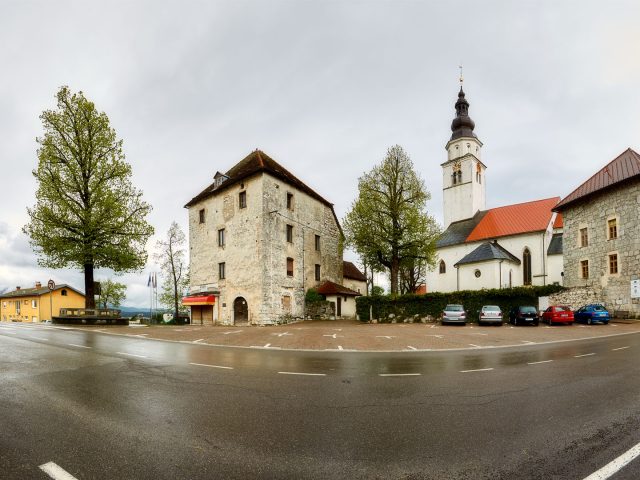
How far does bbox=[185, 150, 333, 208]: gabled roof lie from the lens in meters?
32.1

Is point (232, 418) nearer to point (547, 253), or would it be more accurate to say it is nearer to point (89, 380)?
point (89, 380)

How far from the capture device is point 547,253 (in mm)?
39781

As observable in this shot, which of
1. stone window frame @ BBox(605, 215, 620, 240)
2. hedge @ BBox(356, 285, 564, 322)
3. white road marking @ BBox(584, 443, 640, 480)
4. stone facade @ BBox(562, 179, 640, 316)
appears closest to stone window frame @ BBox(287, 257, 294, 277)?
hedge @ BBox(356, 285, 564, 322)

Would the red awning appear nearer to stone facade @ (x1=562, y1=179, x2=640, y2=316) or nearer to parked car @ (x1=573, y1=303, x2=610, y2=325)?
parked car @ (x1=573, y1=303, x2=610, y2=325)

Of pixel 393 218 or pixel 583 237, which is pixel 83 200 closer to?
pixel 393 218

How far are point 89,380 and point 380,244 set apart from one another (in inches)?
1114

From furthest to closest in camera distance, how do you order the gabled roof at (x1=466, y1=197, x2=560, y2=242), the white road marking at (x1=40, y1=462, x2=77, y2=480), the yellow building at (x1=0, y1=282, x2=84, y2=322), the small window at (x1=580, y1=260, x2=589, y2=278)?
the yellow building at (x1=0, y1=282, x2=84, y2=322) → the gabled roof at (x1=466, y1=197, x2=560, y2=242) → the small window at (x1=580, y1=260, x2=589, y2=278) → the white road marking at (x1=40, y1=462, x2=77, y2=480)

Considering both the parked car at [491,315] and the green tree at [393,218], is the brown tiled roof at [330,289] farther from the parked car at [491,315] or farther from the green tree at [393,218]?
the parked car at [491,315]

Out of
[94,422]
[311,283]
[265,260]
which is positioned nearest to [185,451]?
[94,422]

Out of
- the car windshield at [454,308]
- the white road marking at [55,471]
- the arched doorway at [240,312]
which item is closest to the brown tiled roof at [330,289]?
the arched doorway at [240,312]

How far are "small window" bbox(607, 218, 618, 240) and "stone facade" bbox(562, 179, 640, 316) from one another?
0.14 meters

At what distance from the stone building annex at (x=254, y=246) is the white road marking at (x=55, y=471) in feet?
86.7

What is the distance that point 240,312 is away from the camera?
31.7 m

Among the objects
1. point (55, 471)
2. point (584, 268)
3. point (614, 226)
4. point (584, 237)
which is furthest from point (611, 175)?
point (55, 471)
